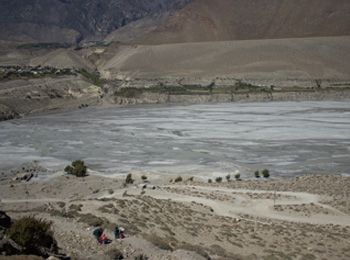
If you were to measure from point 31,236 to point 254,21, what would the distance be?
557 ft

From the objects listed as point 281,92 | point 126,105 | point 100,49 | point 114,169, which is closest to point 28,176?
point 114,169

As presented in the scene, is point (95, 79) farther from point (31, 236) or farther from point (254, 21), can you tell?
point (31, 236)

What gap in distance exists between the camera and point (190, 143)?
35.6 m

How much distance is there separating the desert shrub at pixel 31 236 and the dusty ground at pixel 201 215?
678mm

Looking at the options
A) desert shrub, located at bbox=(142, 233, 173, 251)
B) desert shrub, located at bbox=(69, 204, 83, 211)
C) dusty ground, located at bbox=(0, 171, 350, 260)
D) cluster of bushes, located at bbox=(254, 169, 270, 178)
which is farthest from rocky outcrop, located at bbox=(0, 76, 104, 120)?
desert shrub, located at bbox=(142, 233, 173, 251)

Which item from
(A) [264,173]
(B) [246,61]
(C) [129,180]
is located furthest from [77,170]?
(B) [246,61]

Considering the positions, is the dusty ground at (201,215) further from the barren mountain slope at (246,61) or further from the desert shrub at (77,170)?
the barren mountain slope at (246,61)

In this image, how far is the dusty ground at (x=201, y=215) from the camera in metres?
11.2

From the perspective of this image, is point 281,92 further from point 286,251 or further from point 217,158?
point 286,251

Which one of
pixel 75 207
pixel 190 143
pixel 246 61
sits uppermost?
pixel 246 61

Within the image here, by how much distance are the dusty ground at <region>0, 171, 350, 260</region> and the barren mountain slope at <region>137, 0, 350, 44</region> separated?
136866mm

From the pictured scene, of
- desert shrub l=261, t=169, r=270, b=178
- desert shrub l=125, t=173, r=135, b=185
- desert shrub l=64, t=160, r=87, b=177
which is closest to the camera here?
desert shrub l=125, t=173, r=135, b=185

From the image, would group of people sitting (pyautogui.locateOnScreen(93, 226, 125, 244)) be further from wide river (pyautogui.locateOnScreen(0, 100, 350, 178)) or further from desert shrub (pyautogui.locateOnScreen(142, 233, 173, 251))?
wide river (pyautogui.locateOnScreen(0, 100, 350, 178))

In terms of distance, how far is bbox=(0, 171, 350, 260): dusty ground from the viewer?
36.9 feet
